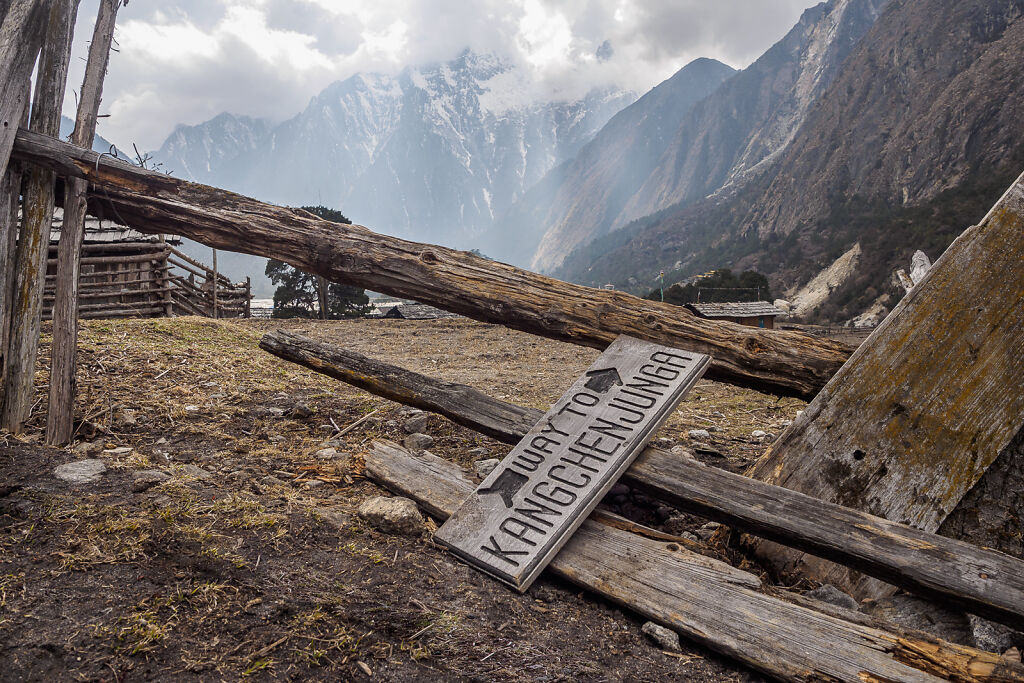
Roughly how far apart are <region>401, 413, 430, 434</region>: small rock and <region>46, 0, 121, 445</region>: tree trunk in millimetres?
2085

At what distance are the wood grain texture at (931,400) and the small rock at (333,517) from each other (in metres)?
2.08

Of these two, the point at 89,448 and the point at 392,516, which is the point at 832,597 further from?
the point at 89,448

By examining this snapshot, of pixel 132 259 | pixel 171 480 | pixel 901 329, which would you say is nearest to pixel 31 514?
pixel 171 480

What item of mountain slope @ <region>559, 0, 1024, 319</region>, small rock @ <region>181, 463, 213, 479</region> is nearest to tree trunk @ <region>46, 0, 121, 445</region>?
small rock @ <region>181, 463, 213, 479</region>

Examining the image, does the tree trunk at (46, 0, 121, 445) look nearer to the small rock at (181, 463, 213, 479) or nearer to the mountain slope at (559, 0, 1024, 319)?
the small rock at (181, 463, 213, 479)

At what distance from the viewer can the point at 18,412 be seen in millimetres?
3547

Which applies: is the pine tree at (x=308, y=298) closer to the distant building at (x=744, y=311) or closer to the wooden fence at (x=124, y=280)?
the wooden fence at (x=124, y=280)

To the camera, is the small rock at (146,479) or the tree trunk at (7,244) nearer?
the small rock at (146,479)

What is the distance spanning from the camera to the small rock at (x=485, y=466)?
3.37 m

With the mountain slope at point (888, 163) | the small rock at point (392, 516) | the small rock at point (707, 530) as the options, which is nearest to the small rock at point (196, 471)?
the small rock at point (392, 516)

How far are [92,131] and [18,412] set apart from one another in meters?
1.93

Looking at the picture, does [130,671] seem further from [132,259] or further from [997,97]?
[997,97]

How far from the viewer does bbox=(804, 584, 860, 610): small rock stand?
2.34m

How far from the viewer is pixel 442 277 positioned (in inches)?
138
